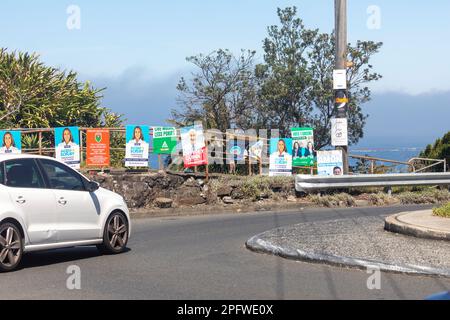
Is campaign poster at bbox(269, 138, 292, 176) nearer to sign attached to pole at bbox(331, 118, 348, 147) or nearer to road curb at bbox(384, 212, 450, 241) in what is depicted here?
sign attached to pole at bbox(331, 118, 348, 147)

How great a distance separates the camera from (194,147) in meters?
21.2

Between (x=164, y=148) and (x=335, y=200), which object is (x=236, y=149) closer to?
(x=164, y=148)

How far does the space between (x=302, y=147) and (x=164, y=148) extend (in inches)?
173

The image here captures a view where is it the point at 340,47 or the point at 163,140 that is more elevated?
the point at 340,47

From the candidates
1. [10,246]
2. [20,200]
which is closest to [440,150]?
[20,200]

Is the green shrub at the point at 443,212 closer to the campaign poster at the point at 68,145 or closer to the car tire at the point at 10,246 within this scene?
the car tire at the point at 10,246

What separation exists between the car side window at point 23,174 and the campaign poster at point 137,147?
1030 cm

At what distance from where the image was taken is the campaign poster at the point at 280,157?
72.3ft

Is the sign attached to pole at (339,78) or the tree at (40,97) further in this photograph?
the tree at (40,97)

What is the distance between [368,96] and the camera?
101 feet

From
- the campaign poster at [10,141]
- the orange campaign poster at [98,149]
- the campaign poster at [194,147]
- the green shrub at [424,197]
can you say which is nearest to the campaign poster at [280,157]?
the campaign poster at [194,147]

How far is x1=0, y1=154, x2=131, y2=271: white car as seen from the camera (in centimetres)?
940

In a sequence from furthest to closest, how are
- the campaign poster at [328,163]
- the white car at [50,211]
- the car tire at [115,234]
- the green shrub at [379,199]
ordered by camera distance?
1. the campaign poster at [328,163]
2. the green shrub at [379,199]
3. the car tire at [115,234]
4. the white car at [50,211]

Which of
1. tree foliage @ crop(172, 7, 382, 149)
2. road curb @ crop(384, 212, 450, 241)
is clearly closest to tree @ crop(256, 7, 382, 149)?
tree foliage @ crop(172, 7, 382, 149)
